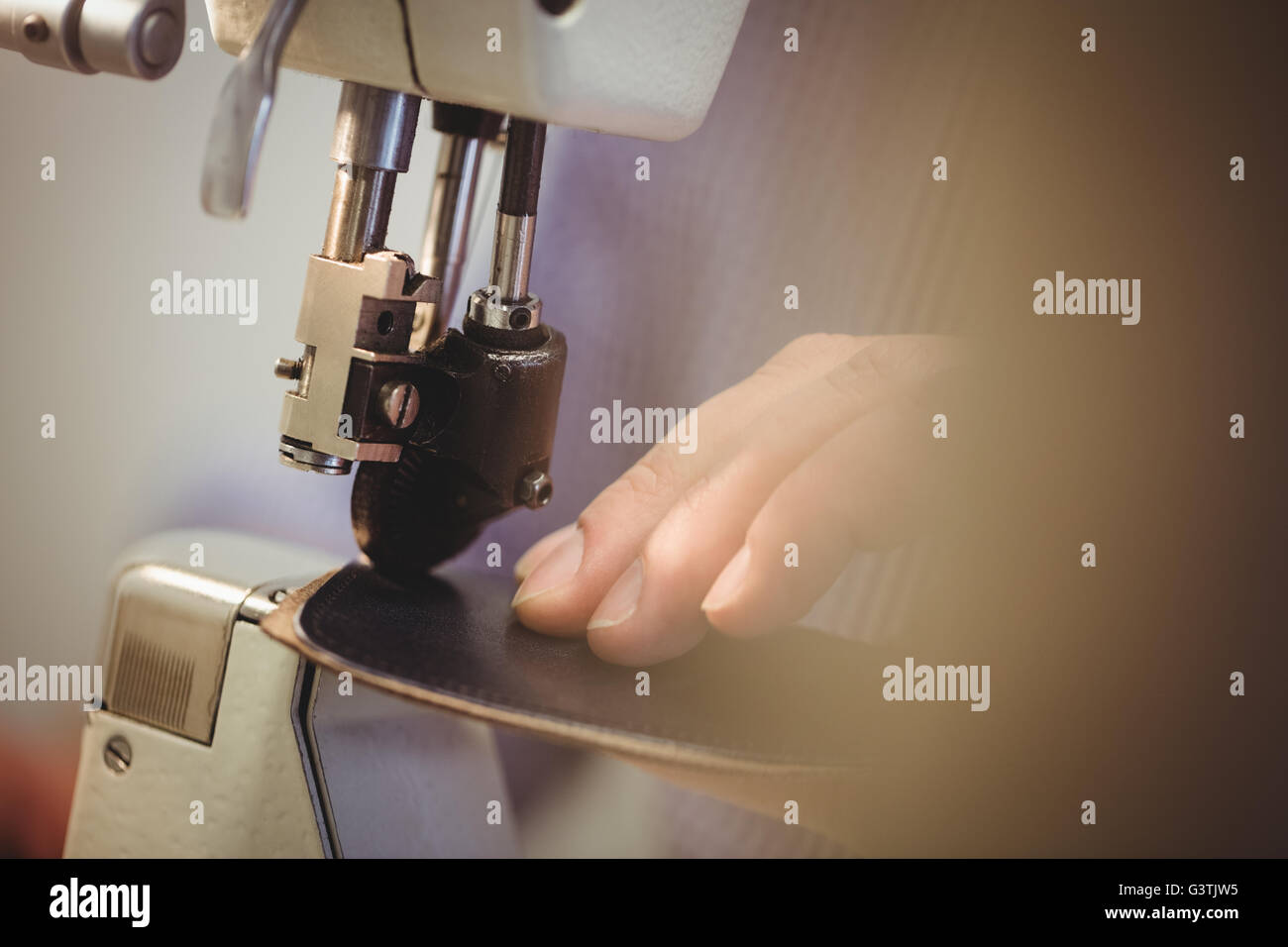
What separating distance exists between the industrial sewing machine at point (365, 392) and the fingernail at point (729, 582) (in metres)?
0.08

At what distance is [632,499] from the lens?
20.9 inches

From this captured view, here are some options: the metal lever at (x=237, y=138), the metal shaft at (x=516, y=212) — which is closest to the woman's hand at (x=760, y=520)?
the metal shaft at (x=516, y=212)

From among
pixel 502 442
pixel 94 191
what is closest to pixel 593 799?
pixel 502 442

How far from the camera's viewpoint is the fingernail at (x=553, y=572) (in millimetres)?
517

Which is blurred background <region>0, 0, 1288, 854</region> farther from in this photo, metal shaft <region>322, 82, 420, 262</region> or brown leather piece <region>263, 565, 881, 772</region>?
metal shaft <region>322, 82, 420, 262</region>

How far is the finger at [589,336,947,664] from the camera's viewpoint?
48 cm

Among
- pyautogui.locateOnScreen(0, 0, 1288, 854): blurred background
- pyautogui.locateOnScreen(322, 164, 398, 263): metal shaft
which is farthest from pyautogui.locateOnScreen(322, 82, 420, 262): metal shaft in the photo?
pyautogui.locateOnScreen(0, 0, 1288, 854): blurred background

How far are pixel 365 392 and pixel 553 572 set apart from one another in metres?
0.13

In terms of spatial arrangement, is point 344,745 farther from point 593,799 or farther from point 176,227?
point 176,227

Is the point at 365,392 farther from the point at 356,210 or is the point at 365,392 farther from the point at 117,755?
the point at 117,755

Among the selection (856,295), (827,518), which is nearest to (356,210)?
(827,518)

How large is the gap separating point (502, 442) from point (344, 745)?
191 millimetres

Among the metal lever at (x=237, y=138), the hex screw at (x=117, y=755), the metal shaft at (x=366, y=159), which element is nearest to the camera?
the metal lever at (x=237, y=138)

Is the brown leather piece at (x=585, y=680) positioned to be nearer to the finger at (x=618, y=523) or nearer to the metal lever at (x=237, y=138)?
the finger at (x=618, y=523)
